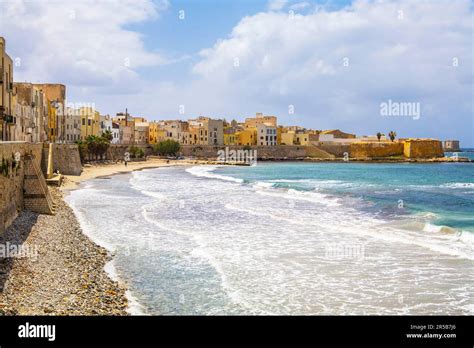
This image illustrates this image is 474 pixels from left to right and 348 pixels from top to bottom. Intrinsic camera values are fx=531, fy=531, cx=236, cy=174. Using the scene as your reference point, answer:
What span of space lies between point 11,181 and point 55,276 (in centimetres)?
679

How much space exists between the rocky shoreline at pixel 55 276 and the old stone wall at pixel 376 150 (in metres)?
98.4

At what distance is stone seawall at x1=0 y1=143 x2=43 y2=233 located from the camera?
1562 cm

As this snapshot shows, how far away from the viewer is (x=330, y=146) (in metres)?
113

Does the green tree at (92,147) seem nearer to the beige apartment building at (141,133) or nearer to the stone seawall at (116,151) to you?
the stone seawall at (116,151)

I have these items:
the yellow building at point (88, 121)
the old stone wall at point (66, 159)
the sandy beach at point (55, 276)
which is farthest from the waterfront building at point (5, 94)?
the yellow building at point (88, 121)

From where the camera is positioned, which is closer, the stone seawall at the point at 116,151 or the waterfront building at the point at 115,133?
the stone seawall at the point at 116,151

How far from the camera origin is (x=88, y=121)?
255 ft

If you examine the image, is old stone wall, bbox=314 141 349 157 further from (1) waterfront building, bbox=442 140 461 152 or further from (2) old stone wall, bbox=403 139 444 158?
(1) waterfront building, bbox=442 140 461 152

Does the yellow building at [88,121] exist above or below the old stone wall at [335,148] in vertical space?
above

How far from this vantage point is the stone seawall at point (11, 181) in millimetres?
15625

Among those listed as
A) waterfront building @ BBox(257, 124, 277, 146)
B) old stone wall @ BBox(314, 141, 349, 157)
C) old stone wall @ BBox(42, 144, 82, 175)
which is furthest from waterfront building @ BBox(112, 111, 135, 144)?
old stone wall @ BBox(42, 144, 82, 175)

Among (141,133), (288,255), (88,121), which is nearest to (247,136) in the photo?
(141,133)

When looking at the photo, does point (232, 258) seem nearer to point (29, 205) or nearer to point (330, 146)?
point (29, 205)
